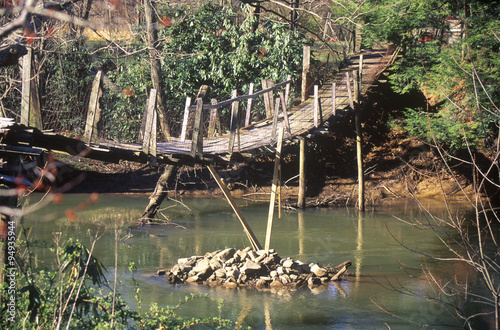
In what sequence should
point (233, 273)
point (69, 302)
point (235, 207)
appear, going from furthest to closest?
1. point (235, 207)
2. point (233, 273)
3. point (69, 302)

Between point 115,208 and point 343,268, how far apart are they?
24.0 feet

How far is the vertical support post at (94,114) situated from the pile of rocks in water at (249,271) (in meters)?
2.43

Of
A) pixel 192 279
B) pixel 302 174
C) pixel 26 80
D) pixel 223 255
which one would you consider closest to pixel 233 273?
pixel 223 255

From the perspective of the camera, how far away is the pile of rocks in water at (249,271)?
315 inches

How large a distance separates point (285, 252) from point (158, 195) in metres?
3.10

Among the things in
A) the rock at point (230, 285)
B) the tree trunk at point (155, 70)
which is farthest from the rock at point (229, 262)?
the tree trunk at point (155, 70)

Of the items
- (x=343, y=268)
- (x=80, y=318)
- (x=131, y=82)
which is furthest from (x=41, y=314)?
(x=131, y=82)

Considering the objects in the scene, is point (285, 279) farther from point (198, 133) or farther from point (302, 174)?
point (302, 174)

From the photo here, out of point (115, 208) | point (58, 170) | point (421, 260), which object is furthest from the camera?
point (58, 170)

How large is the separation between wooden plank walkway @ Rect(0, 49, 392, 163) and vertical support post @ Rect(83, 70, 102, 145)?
0.12 meters

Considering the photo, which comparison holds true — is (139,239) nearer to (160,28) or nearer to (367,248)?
(367,248)

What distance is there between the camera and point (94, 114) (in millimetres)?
6680

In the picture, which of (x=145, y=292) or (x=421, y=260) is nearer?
(x=145, y=292)

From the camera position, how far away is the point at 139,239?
35.4 feet
